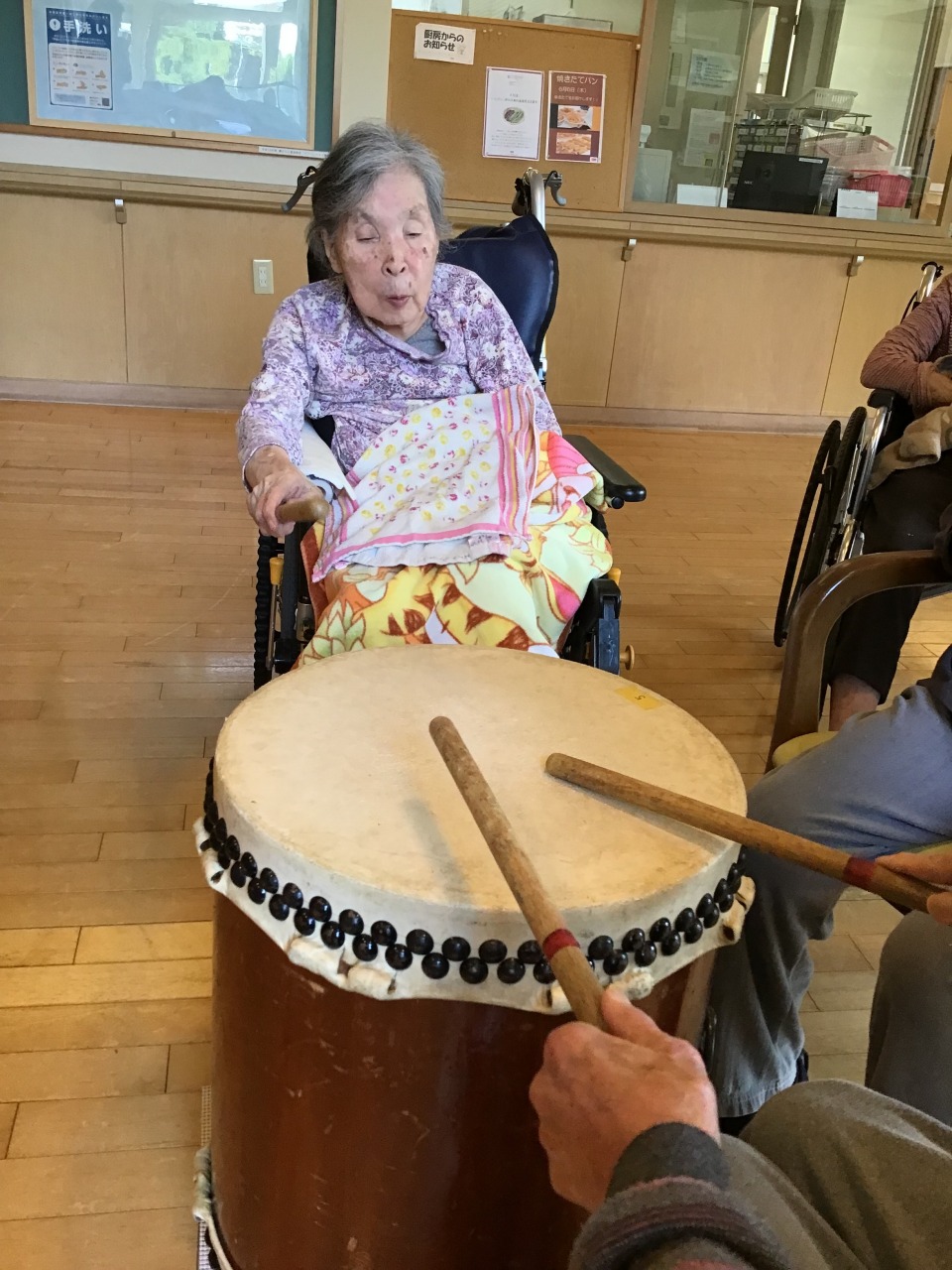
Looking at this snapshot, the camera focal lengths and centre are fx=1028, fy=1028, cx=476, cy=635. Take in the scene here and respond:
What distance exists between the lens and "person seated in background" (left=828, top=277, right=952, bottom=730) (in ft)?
6.19

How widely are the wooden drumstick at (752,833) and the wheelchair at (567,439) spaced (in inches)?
18.7

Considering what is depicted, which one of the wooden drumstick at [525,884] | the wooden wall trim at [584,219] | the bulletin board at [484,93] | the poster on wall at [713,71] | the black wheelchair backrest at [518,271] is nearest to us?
the wooden drumstick at [525,884]

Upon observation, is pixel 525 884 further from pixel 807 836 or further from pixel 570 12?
pixel 570 12

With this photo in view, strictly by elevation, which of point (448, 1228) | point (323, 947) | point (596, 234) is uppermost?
point (596, 234)

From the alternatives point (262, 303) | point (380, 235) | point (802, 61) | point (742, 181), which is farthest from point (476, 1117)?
point (802, 61)

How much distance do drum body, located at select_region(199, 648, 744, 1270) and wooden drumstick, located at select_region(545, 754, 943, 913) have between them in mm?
20

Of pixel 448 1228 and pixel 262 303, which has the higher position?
pixel 262 303

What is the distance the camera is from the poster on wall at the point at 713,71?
4.20 m

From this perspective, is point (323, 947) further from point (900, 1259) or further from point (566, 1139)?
point (900, 1259)

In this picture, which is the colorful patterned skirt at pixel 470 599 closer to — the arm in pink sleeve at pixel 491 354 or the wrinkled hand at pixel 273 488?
the wrinkled hand at pixel 273 488

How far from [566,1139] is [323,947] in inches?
10.0

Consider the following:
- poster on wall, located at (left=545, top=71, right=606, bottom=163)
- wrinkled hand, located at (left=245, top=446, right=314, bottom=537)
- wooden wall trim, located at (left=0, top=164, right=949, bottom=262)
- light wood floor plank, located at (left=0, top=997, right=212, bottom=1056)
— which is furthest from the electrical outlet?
light wood floor plank, located at (left=0, top=997, right=212, bottom=1056)

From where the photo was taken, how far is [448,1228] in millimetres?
846

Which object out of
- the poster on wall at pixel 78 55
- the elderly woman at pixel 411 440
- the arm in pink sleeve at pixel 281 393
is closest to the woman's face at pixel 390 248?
the elderly woman at pixel 411 440
